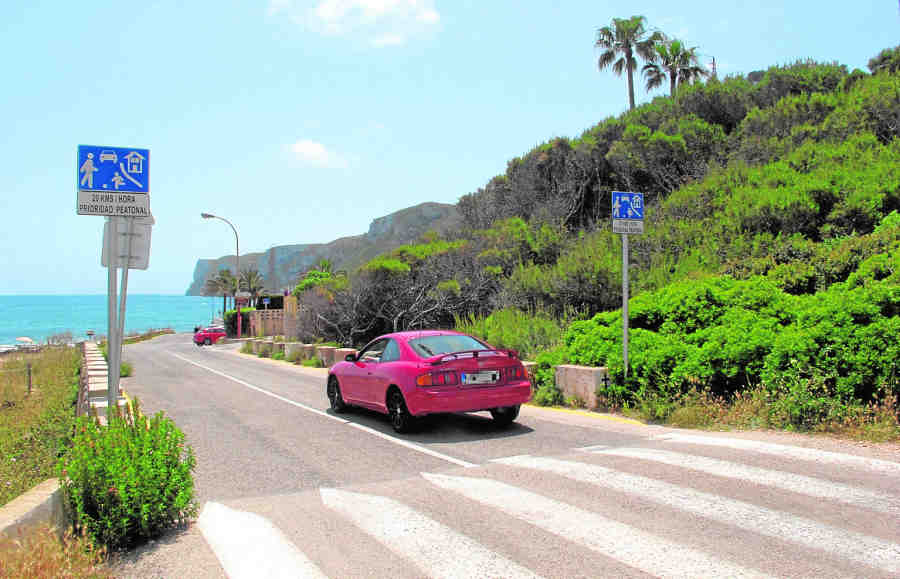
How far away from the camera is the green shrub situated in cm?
497

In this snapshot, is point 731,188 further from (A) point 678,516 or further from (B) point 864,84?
(A) point 678,516

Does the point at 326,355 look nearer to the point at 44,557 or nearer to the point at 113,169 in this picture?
the point at 113,169

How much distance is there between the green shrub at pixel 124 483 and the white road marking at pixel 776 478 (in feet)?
15.1

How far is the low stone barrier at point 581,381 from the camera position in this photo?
10.9 m

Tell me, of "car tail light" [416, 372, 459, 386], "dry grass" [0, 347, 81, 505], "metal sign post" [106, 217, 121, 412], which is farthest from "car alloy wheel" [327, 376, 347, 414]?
"metal sign post" [106, 217, 121, 412]

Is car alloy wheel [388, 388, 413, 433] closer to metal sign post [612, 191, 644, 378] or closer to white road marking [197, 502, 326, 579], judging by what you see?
metal sign post [612, 191, 644, 378]

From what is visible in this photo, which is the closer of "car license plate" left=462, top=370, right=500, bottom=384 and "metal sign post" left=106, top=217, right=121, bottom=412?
"metal sign post" left=106, top=217, right=121, bottom=412

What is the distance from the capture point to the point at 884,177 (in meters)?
18.2

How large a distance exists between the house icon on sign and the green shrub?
285 cm

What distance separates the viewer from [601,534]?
495 centimetres

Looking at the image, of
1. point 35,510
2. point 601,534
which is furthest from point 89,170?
point 601,534

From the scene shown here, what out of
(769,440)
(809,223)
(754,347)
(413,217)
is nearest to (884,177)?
(809,223)

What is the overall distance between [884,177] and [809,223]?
8.22 ft

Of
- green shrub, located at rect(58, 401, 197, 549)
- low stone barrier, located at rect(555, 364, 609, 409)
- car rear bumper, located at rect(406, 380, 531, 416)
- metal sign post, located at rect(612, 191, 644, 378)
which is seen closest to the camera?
green shrub, located at rect(58, 401, 197, 549)
